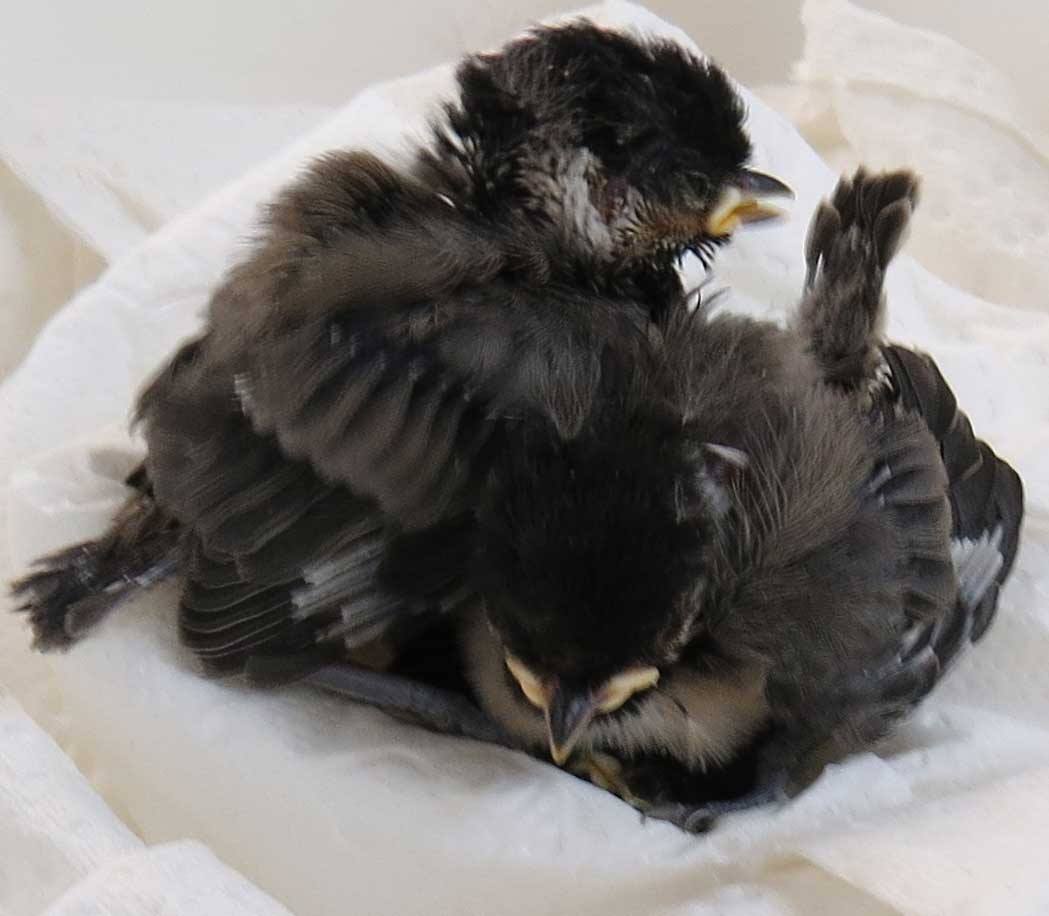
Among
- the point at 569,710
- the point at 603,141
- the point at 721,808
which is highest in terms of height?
the point at 603,141

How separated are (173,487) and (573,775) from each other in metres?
0.21

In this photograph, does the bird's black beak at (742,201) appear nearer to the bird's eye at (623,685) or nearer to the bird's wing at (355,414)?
the bird's wing at (355,414)

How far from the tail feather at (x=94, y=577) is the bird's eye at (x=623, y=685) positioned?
0.76 ft

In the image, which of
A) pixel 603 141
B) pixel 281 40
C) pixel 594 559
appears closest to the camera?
pixel 594 559

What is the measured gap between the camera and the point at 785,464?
50 cm

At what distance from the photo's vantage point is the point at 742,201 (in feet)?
1.88

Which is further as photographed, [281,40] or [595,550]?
[281,40]

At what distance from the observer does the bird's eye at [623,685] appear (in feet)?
1.47

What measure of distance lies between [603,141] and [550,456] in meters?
0.16

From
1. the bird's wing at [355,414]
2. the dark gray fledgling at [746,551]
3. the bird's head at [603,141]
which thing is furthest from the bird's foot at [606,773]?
the bird's head at [603,141]

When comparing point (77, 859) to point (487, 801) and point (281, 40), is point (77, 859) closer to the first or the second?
point (487, 801)

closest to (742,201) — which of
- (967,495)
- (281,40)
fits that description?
(967,495)

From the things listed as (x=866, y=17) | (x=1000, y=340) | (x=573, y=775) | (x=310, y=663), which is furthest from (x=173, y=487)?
(x=866, y=17)

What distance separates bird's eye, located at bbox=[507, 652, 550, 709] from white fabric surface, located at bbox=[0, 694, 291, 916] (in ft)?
0.48
